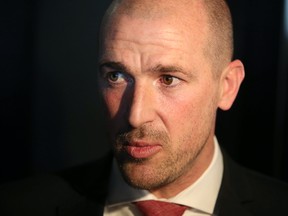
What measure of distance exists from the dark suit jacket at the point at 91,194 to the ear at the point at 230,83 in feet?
0.79

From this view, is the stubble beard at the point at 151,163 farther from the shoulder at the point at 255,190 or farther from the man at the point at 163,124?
the shoulder at the point at 255,190

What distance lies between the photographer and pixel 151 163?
1190mm

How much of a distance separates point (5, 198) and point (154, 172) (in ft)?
1.95

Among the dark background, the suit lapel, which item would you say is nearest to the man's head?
the suit lapel

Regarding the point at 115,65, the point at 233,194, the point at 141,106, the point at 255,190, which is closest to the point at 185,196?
the point at 233,194

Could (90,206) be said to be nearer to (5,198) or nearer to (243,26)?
(5,198)

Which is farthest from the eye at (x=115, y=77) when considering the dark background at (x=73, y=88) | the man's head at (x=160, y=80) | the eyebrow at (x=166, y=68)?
the dark background at (x=73, y=88)

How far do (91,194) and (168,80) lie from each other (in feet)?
1.66

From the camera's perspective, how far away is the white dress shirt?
130 cm

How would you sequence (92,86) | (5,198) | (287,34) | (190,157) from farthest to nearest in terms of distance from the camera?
(92,86), (287,34), (5,198), (190,157)

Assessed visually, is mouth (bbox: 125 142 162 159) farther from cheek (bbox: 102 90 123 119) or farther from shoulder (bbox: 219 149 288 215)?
shoulder (bbox: 219 149 288 215)

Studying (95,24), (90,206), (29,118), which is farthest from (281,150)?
(29,118)

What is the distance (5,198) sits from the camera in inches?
55.7

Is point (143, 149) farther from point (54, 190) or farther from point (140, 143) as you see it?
point (54, 190)
